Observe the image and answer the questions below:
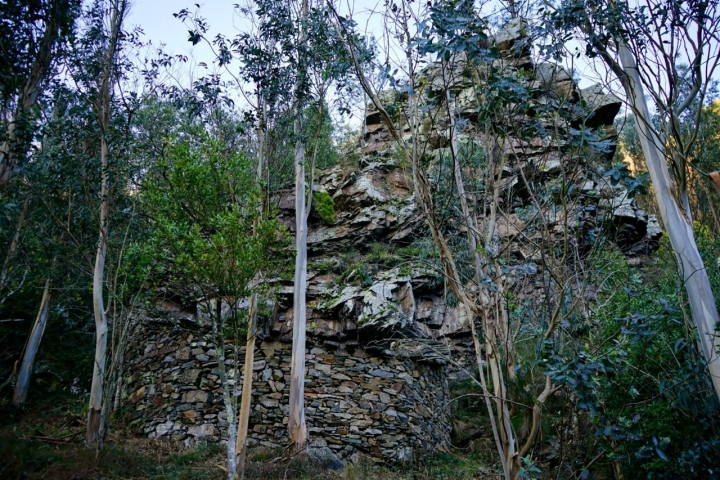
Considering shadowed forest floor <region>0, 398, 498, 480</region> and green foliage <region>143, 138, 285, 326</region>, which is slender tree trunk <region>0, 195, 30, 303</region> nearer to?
shadowed forest floor <region>0, 398, 498, 480</region>

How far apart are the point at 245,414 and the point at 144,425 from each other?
3.05 metres

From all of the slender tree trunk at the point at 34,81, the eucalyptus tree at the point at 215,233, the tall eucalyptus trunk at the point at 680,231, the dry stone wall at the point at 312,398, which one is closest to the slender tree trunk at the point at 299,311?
the dry stone wall at the point at 312,398

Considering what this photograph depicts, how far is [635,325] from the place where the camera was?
2.81 m

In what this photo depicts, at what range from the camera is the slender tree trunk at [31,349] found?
10.5 metres

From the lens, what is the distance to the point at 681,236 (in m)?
3.66

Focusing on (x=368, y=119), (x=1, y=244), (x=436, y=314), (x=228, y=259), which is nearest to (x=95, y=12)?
(x=1, y=244)

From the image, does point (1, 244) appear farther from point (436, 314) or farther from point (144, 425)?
point (436, 314)

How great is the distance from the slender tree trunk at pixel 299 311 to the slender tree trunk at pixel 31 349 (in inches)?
227

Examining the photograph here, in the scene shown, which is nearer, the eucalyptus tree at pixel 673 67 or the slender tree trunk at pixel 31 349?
the eucalyptus tree at pixel 673 67

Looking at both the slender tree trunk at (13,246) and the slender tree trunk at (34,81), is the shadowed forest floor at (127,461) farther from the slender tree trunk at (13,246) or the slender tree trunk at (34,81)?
the slender tree trunk at (34,81)

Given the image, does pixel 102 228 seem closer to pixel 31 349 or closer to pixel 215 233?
pixel 215 233

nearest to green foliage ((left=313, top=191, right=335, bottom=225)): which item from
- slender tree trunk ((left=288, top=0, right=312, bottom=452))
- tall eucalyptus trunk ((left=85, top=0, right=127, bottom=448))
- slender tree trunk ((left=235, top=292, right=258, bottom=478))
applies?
slender tree trunk ((left=288, top=0, right=312, bottom=452))

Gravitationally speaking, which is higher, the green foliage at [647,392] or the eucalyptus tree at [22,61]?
the eucalyptus tree at [22,61]

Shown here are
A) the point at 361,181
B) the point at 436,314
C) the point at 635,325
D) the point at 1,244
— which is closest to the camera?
the point at 635,325
